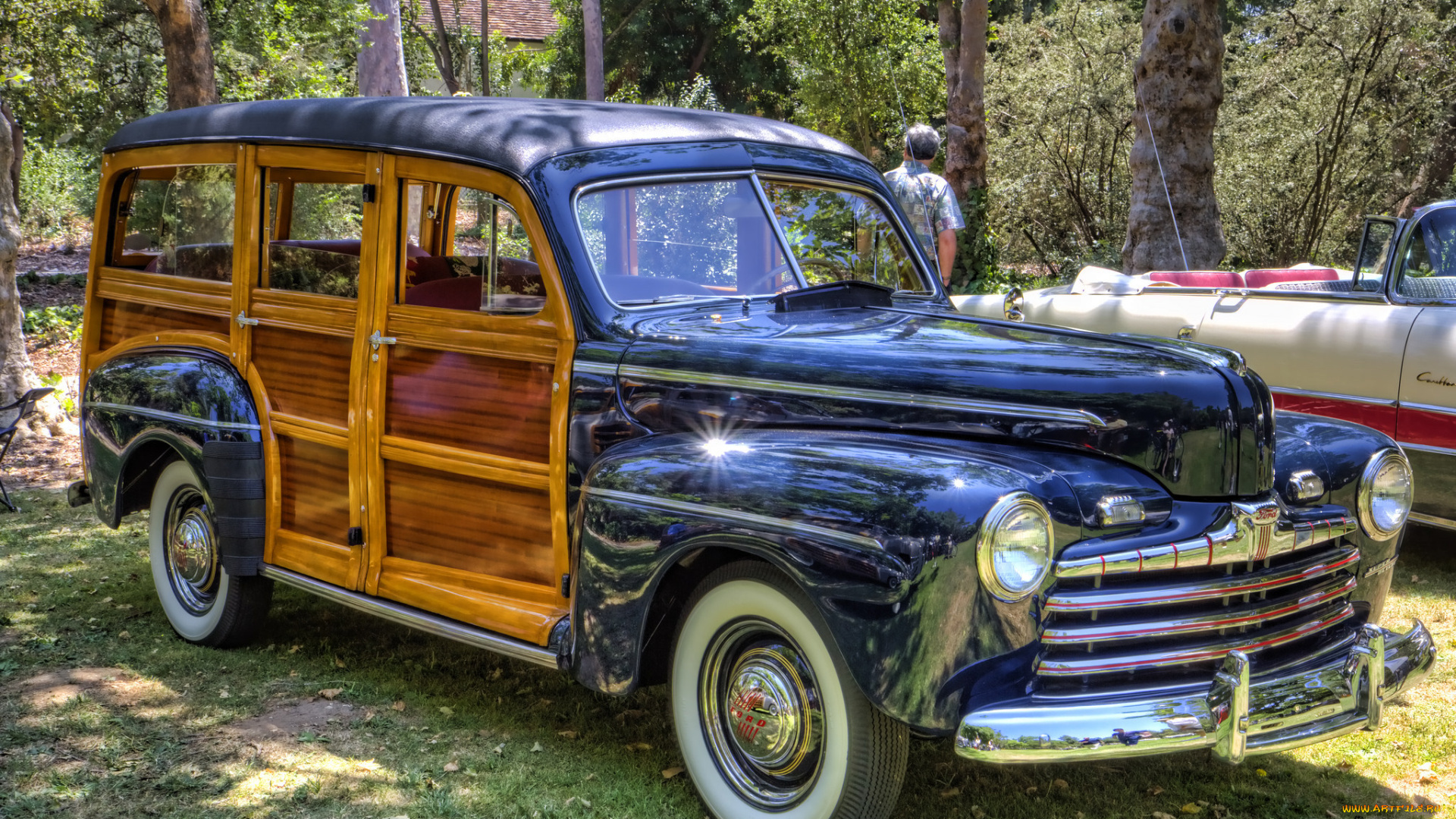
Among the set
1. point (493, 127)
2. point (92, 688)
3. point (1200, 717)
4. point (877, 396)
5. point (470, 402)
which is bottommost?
point (92, 688)

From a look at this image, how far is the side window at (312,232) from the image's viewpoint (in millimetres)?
4648

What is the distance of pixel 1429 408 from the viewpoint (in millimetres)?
5625

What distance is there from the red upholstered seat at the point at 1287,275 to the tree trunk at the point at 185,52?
7.94 meters

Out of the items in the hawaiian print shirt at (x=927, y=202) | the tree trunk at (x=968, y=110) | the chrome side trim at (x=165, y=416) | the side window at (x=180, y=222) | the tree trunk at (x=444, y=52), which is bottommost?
the chrome side trim at (x=165, y=416)

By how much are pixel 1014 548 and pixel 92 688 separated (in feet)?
11.8

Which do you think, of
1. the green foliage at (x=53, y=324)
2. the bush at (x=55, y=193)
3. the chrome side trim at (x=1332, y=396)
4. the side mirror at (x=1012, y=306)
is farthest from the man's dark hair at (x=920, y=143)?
the bush at (x=55, y=193)

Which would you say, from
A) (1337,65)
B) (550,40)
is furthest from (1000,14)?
(1337,65)

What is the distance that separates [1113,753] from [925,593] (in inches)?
21.9

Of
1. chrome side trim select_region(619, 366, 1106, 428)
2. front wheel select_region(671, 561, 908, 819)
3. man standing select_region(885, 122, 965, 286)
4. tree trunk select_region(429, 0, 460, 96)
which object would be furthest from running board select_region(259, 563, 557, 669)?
tree trunk select_region(429, 0, 460, 96)

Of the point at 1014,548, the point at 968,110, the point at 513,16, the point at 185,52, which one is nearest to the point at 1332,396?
the point at 1014,548

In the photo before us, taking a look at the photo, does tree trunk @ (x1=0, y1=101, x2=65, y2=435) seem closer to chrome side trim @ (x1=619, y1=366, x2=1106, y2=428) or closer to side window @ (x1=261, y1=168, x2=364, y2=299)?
side window @ (x1=261, y1=168, x2=364, y2=299)

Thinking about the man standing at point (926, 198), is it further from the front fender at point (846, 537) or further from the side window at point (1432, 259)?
the front fender at point (846, 537)

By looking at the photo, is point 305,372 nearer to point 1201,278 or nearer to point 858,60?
point 1201,278

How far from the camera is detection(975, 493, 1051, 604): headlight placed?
2.85 m
